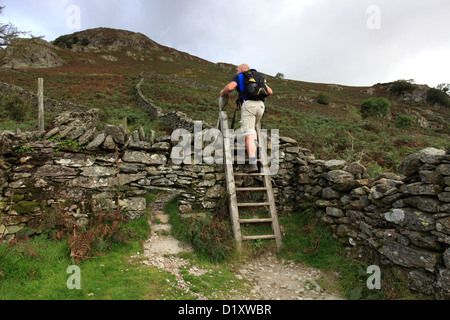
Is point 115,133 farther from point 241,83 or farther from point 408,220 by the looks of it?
point 408,220

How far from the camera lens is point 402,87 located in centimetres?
5381

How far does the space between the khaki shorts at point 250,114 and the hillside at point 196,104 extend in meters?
3.93

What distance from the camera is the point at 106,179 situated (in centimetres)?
438

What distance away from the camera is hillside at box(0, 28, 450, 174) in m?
13.2

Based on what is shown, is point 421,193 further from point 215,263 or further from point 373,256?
point 215,263

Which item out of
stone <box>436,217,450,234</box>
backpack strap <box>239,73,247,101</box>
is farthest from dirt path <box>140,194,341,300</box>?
backpack strap <box>239,73,247,101</box>

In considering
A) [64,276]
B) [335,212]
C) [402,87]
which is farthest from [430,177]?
[402,87]

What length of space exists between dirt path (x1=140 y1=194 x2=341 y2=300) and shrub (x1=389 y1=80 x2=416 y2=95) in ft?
216

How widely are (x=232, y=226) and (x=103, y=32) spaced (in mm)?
91392

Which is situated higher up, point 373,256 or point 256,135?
point 256,135

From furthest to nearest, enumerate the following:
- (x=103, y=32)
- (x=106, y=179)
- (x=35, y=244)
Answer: (x=103, y=32)
(x=106, y=179)
(x=35, y=244)

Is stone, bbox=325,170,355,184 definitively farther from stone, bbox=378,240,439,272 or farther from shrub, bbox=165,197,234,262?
shrub, bbox=165,197,234,262

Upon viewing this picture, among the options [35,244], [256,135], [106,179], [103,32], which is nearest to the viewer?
[35,244]
